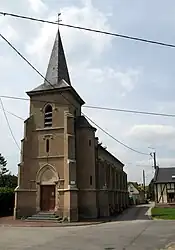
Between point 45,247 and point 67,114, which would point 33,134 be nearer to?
point 67,114

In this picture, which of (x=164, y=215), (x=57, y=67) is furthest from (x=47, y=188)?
(x=57, y=67)

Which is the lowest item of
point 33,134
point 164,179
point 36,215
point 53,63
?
point 36,215

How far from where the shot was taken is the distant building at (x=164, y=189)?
5203 centimetres

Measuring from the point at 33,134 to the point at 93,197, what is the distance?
8777 mm

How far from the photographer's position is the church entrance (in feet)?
108

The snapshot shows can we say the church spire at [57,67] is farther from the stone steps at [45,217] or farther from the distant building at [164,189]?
the distant building at [164,189]

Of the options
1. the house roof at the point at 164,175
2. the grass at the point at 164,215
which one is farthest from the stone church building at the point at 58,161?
the house roof at the point at 164,175

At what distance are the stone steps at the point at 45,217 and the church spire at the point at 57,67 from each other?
1322 cm

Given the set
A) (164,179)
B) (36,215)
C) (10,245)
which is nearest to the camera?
(10,245)

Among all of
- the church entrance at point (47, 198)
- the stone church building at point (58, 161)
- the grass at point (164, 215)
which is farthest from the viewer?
the church entrance at point (47, 198)

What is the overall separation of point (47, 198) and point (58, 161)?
12.2 feet

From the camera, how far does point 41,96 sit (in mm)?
35500

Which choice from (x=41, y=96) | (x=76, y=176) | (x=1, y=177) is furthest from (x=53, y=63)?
(x=1, y=177)

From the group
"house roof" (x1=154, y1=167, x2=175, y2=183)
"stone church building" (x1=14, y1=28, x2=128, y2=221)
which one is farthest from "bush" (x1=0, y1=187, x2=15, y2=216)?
"house roof" (x1=154, y1=167, x2=175, y2=183)
